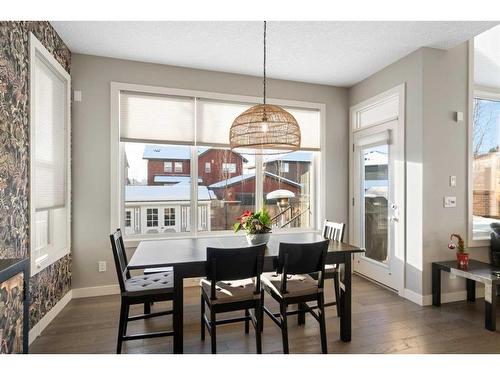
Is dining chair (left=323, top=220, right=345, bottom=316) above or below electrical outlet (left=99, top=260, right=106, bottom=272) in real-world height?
above

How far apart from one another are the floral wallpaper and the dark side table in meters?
3.92

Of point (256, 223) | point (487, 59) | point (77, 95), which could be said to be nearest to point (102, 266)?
point (77, 95)

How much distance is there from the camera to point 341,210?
14.2ft

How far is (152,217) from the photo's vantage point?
11.9ft

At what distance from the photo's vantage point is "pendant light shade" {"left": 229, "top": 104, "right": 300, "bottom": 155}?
2281 mm

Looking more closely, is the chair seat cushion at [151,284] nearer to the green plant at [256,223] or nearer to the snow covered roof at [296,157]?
the green plant at [256,223]

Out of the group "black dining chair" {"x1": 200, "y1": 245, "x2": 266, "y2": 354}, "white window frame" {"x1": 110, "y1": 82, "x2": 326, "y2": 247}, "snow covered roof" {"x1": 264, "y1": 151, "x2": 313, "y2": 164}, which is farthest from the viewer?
"snow covered roof" {"x1": 264, "y1": 151, "x2": 313, "y2": 164}

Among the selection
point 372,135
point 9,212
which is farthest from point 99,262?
point 372,135

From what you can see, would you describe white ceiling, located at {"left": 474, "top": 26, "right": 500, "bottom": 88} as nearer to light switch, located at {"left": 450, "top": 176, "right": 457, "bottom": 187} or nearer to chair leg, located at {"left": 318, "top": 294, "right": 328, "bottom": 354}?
light switch, located at {"left": 450, "top": 176, "right": 457, "bottom": 187}

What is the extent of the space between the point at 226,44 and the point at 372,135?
225 centimetres

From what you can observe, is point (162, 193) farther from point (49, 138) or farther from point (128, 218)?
point (49, 138)

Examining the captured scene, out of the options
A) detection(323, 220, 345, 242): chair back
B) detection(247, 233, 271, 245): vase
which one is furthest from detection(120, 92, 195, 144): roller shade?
detection(323, 220, 345, 242): chair back

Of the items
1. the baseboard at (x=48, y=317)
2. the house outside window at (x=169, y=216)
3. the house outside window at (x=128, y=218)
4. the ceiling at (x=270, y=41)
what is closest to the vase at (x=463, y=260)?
the ceiling at (x=270, y=41)

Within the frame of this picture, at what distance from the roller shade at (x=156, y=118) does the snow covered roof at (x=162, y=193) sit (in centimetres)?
60
